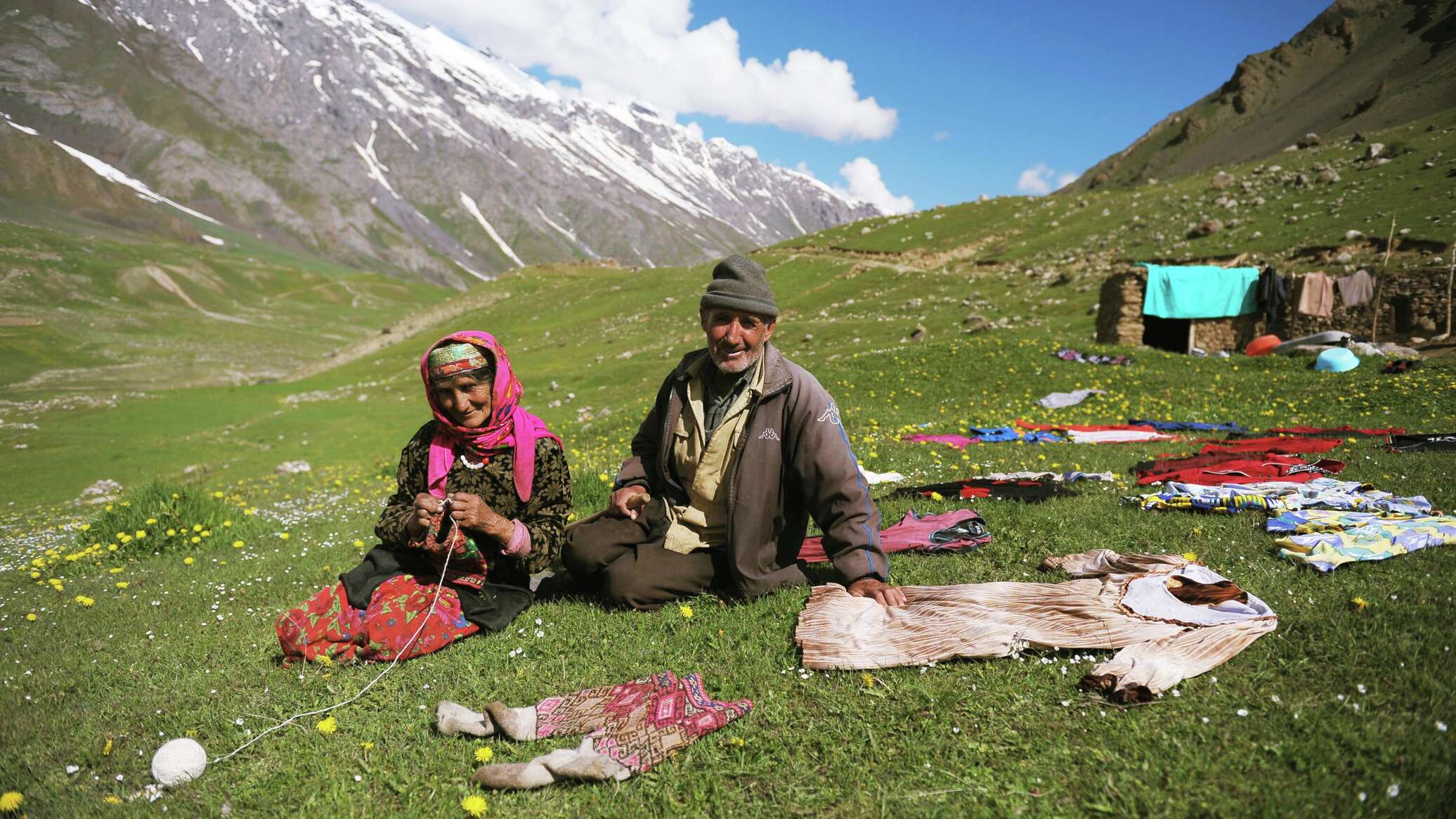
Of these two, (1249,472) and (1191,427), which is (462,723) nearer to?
(1249,472)

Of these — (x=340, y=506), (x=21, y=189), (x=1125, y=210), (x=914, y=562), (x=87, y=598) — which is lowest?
(x=340, y=506)

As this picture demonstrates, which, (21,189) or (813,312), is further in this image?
(21,189)

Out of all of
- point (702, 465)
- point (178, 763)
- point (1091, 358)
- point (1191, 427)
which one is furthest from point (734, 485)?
point (1091, 358)

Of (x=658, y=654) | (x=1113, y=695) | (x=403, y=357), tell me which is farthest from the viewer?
(x=403, y=357)

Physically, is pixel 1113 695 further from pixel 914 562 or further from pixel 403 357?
pixel 403 357

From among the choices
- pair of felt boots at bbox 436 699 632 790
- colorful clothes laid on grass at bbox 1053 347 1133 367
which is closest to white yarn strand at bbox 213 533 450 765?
pair of felt boots at bbox 436 699 632 790

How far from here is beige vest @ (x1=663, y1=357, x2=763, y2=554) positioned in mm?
4703

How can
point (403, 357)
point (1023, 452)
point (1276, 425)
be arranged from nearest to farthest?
point (1023, 452), point (1276, 425), point (403, 357)

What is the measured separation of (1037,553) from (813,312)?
32528 millimetres

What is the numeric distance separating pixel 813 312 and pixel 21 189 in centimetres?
21072

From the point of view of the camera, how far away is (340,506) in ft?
40.2

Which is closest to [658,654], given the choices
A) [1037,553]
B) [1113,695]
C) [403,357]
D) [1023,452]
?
[1113,695]

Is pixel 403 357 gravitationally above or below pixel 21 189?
below

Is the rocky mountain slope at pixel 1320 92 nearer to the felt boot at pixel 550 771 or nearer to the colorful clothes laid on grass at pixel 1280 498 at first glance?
the colorful clothes laid on grass at pixel 1280 498
